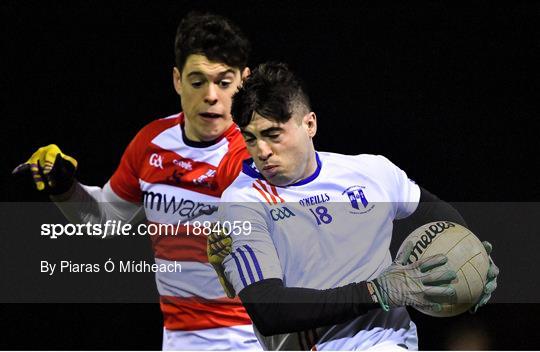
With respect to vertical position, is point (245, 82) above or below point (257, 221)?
above

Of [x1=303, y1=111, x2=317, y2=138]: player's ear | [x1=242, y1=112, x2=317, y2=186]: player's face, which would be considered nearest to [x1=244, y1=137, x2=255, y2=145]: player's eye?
[x1=242, y1=112, x2=317, y2=186]: player's face

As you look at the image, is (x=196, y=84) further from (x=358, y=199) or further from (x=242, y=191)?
(x=358, y=199)

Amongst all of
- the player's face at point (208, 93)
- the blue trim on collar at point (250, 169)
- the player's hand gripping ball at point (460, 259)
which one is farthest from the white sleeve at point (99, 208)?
the player's hand gripping ball at point (460, 259)

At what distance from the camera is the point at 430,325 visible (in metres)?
5.83

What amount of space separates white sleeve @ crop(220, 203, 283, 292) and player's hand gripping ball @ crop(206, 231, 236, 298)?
12 centimetres

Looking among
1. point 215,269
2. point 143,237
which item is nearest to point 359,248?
point 215,269

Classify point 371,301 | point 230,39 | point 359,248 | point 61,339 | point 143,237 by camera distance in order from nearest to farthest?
point 371,301 < point 359,248 < point 230,39 < point 143,237 < point 61,339

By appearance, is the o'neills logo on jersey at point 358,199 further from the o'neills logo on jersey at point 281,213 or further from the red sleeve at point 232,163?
the red sleeve at point 232,163

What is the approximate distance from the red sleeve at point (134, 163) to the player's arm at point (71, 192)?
45 mm

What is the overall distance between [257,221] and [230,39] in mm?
1073

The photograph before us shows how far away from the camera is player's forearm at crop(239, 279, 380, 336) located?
3.69 m

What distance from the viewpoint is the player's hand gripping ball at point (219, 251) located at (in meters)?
4.05

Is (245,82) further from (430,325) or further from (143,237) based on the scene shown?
(430,325)

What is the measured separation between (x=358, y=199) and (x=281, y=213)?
326 mm
